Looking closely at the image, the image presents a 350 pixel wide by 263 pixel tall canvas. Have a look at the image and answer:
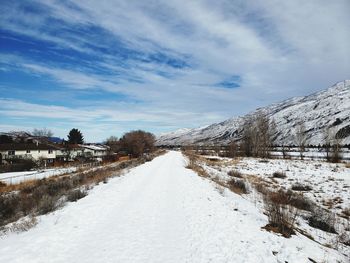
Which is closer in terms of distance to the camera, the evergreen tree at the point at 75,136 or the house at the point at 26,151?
the house at the point at 26,151

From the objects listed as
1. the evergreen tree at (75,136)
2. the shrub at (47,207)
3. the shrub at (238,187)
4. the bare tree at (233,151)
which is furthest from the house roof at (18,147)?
the shrub at (238,187)

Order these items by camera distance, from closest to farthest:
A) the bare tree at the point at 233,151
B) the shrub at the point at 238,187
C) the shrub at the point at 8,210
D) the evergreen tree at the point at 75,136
Result: the shrub at the point at 8,210 < the shrub at the point at 238,187 < the bare tree at the point at 233,151 < the evergreen tree at the point at 75,136

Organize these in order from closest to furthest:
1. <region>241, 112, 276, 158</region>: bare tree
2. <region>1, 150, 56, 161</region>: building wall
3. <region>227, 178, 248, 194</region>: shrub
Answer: <region>227, 178, 248, 194</region>: shrub
<region>1, 150, 56, 161</region>: building wall
<region>241, 112, 276, 158</region>: bare tree

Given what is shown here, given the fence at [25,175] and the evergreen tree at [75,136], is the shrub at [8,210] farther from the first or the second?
the evergreen tree at [75,136]

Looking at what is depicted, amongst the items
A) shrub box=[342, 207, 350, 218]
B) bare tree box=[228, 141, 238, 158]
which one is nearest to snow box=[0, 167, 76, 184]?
shrub box=[342, 207, 350, 218]

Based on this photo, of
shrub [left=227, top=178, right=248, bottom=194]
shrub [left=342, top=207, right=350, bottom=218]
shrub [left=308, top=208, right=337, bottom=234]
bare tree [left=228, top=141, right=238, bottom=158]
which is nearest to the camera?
shrub [left=308, top=208, right=337, bottom=234]

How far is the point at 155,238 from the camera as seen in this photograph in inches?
296

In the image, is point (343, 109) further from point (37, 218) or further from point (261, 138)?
point (37, 218)

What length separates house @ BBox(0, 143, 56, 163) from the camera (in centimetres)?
5819

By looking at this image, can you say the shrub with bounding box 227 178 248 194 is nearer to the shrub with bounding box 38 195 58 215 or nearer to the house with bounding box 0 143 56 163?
the shrub with bounding box 38 195 58 215

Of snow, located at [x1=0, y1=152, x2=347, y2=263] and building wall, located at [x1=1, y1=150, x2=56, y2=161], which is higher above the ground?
building wall, located at [x1=1, y1=150, x2=56, y2=161]

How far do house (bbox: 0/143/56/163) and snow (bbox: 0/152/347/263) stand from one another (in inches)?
2138

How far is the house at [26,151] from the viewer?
58188 mm

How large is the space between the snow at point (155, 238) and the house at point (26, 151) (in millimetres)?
54308
